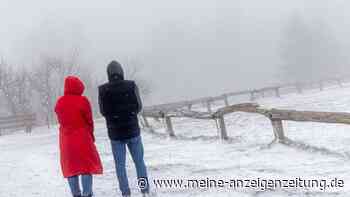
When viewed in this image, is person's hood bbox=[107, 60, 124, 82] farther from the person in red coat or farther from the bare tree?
the bare tree

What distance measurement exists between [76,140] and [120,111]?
2.35ft

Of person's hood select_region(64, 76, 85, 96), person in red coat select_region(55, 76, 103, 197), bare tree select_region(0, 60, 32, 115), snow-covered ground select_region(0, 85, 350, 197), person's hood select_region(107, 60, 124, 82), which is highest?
person's hood select_region(107, 60, 124, 82)

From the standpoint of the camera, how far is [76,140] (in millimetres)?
5957

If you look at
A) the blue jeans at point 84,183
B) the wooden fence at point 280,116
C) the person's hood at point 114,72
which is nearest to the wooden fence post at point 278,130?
the wooden fence at point 280,116

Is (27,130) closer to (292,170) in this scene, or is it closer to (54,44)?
(292,170)

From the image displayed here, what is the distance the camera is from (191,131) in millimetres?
14820

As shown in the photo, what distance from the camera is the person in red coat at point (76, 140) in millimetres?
5922

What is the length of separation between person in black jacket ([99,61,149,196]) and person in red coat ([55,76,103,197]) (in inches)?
11.6

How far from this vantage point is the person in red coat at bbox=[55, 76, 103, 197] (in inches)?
233

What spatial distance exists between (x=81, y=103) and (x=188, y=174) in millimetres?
2460

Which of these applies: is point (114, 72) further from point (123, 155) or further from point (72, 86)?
point (123, 155)

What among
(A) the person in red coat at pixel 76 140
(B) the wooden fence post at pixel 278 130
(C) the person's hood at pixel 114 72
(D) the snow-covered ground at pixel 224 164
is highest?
(C) the person's hood at pixel 114 72

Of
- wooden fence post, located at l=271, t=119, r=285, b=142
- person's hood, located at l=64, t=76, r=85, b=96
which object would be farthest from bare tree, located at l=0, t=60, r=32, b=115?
person's hood, located at l=64, t=76, r=85, b=96

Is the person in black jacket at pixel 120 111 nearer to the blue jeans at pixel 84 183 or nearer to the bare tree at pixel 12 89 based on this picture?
the blue jeans at pixel 84 183
